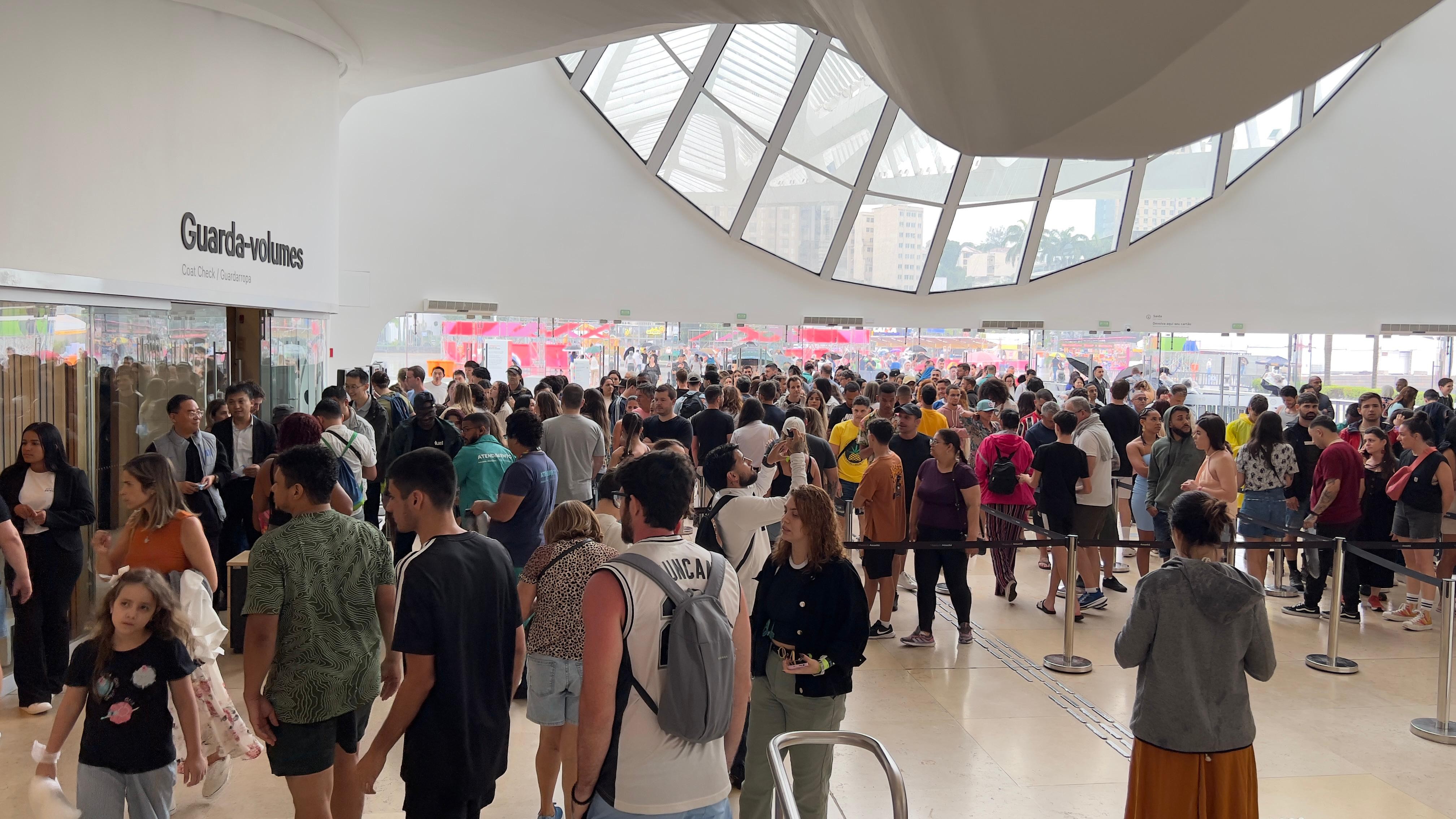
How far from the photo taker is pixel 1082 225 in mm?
18719

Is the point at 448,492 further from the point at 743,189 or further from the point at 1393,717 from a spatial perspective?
the point at 743,189

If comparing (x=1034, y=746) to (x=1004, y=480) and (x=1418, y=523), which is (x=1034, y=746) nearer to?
(x=1004, y=480)

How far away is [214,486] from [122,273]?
155 cm

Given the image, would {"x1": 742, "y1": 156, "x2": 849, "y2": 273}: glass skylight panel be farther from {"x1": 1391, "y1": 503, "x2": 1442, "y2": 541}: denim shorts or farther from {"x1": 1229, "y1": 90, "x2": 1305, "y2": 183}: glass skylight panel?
{"x1": 1391, "y1": 503, "x2": 1442, "y2": 541}: denim shorts

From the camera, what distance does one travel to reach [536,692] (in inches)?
157

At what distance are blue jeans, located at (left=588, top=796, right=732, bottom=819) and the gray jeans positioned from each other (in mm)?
1778

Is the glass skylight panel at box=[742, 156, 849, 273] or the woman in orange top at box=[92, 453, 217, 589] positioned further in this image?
the glass skylight panel at box=[742, 156, 849, 273]

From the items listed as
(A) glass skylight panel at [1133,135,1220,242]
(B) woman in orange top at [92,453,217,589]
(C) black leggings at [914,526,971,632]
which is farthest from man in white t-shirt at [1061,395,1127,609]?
(A) glass skylight panel at [1133,135,1220,242]

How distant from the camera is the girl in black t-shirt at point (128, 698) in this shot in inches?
131

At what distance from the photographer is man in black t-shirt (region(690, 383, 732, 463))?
8625mm

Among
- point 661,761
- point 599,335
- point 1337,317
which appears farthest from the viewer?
point 1337,317

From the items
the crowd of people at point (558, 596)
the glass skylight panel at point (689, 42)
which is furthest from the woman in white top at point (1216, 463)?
the glass skylight panel at point (689, 42)

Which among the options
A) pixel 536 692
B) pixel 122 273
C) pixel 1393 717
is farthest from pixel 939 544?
pixel 122 273

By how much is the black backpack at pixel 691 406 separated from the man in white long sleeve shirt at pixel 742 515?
5795 mm
